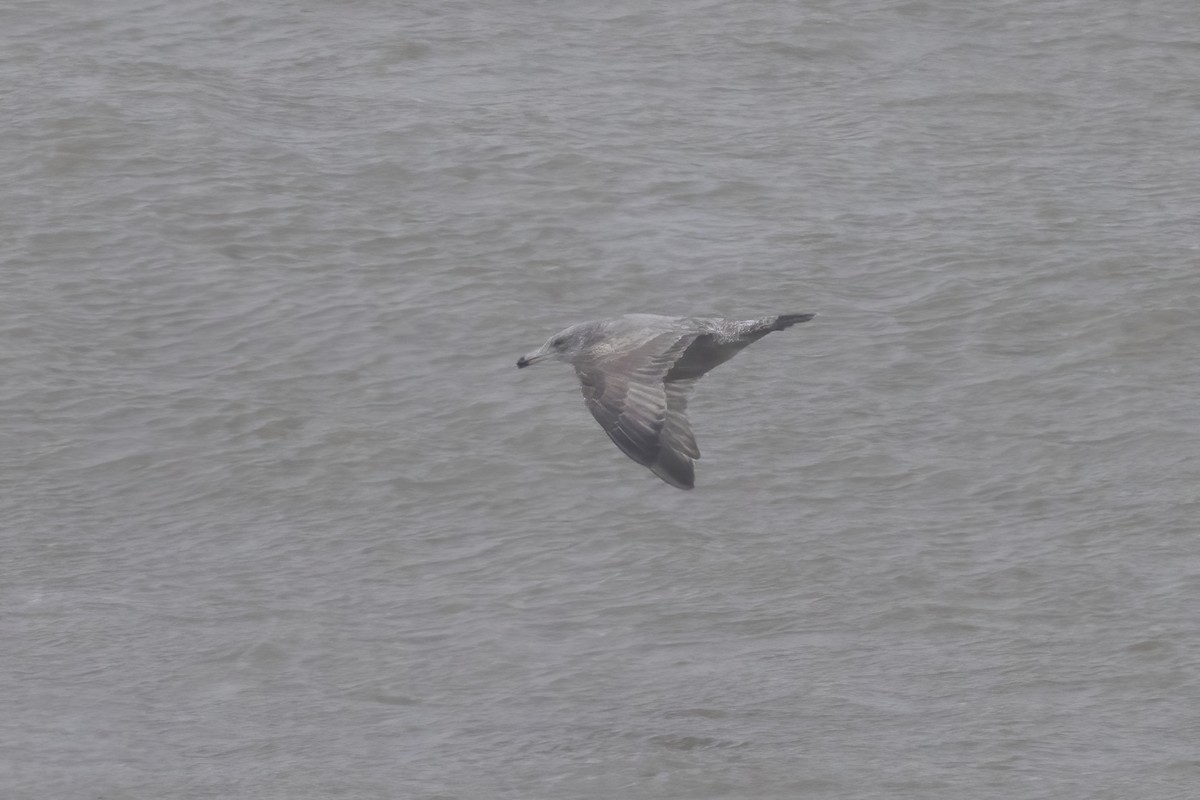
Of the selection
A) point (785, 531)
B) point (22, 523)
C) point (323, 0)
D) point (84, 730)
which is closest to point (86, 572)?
point (22, 523)

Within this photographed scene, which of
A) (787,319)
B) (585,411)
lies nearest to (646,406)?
(787,319)

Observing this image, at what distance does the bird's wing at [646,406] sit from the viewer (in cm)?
788

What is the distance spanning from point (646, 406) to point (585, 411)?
15.3ft

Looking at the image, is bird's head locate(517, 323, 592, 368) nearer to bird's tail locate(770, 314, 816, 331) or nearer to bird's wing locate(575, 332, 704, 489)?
bird's wing locate(575, 332, 704, 489)

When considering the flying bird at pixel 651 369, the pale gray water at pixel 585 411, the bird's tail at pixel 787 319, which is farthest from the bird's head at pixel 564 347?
the pale gray water at pixel 585 411

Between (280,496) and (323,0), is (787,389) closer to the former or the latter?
(280,496)

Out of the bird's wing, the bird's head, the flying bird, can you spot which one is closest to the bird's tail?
the flying bird

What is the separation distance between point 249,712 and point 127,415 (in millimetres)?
3183

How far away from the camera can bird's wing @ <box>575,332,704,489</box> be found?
310 inches

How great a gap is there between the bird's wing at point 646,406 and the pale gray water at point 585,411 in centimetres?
199

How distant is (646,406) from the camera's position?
8031mm

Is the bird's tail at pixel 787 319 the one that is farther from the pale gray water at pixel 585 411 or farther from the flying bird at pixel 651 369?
the pale gray water at pixel 585 411

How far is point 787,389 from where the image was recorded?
42.2ft

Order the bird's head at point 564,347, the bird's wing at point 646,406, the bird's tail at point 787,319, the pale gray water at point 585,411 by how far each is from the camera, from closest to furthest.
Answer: the bird's wing at point 646,406, the bird's tail at point 787,319, the bird's head at point 564,347, the pale gray water at point 585,411
